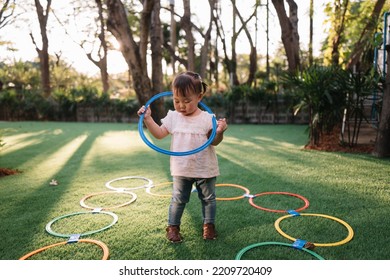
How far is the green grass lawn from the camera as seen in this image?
244 cm

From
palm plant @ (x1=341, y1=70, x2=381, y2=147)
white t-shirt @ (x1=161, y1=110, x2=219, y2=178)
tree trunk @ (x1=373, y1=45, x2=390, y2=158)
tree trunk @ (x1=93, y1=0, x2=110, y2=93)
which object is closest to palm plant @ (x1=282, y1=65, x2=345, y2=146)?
palm plant @ (x1=341, y1=70, x2=381, y2=147)

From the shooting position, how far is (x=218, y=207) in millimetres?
3363

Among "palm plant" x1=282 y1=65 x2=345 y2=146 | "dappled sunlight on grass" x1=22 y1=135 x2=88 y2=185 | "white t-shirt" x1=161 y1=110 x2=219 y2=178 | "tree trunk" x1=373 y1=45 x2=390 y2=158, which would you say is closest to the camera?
"white t-shirt" x1=161 y1=110 x2=219 y2=178

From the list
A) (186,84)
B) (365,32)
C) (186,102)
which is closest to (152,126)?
(186,102)

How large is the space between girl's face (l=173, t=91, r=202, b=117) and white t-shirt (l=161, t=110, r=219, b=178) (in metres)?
0.09

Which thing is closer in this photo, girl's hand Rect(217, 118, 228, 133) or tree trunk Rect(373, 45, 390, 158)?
girl's hand Rect(217, 118, 228, 133)

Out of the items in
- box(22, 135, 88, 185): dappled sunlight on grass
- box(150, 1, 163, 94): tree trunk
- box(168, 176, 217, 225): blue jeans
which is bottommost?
box(22, 135, 88, 185): dappled sunlight on grass

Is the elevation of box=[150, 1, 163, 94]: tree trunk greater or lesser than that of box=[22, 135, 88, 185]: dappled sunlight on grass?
greater

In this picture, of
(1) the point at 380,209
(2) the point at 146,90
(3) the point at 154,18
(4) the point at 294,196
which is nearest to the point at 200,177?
(4) the point at 294,196

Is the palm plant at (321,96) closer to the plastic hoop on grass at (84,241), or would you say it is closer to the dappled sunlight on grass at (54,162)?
the dappled sunlight on grass at (54,162)

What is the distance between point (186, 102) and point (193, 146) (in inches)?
14.3

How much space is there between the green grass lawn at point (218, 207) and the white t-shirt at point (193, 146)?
0.54m

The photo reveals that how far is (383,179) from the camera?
4.27m

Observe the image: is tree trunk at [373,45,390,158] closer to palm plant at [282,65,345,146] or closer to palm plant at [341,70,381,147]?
palm plant at [341,70,381,147]
